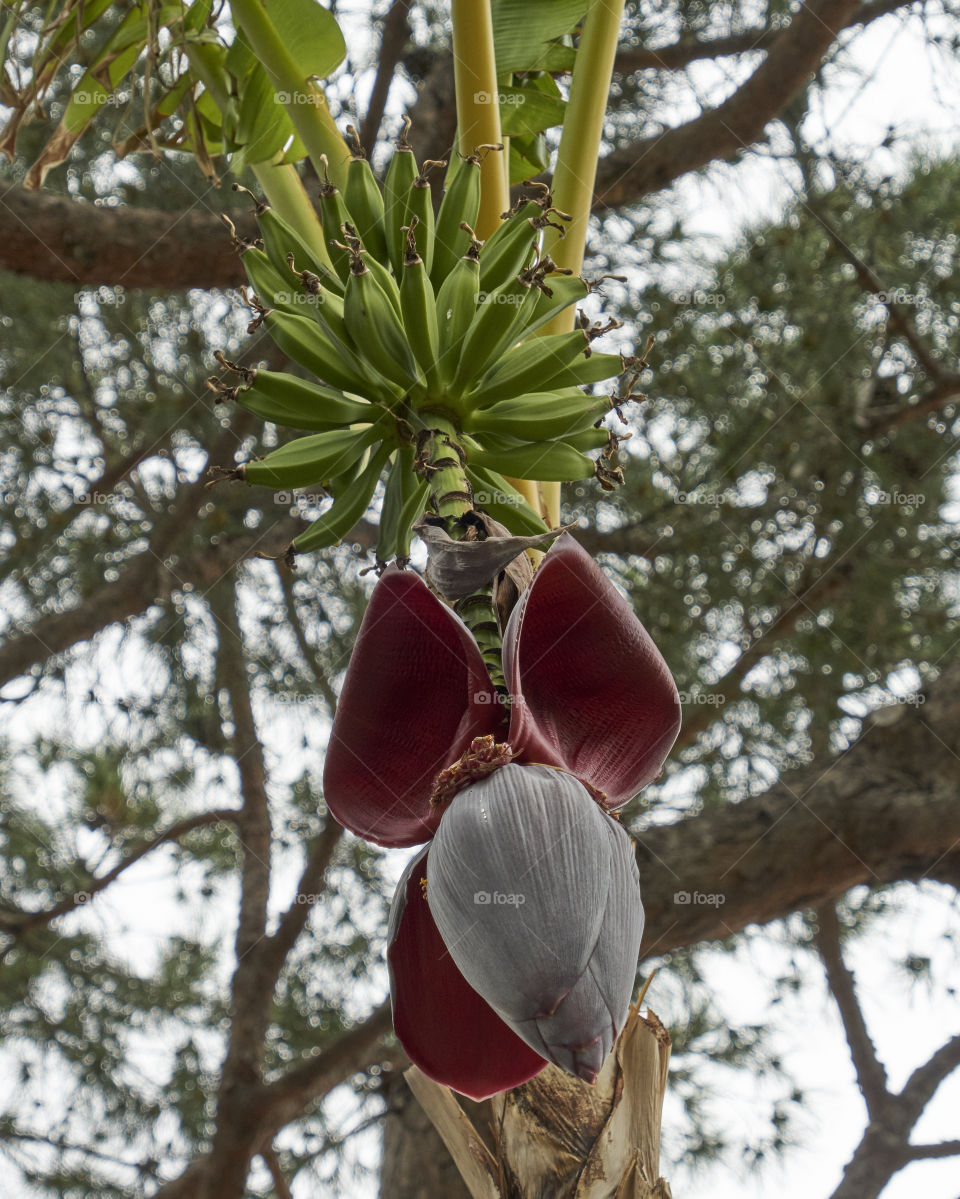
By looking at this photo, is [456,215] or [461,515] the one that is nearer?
[461,515]

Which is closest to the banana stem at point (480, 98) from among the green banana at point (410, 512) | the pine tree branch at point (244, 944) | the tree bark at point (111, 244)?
the green banana at point (410, 512)

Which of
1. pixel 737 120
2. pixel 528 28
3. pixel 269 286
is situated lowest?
pixel 269 286

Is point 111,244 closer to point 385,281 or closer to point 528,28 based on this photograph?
point 528,28

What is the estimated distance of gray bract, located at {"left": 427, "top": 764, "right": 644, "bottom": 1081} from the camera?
23.0 inches

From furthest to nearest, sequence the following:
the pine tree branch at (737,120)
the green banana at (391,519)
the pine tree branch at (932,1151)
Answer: the pine tree branch at (932,1151)
the pine tree branch at (737,120)
the green banana at (391,519)

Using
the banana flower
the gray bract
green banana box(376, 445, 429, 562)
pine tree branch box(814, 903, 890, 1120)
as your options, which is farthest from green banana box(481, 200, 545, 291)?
pine tree branch box(814, 903, 890, 1120)

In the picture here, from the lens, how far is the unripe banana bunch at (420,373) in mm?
885

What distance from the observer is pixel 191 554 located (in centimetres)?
267

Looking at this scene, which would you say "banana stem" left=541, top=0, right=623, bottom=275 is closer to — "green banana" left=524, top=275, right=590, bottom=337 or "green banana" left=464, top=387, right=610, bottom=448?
"green banana" left=524, top=275, right=590, bottom=337

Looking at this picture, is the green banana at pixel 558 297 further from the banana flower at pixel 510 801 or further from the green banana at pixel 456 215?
the banana flower at pixel 510 801

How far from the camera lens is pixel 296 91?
1.21 metres

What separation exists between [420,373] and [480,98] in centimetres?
45

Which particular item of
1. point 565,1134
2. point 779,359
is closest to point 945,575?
point 779,359

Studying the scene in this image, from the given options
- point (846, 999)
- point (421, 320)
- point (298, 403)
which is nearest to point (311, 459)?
point (298, 403)
